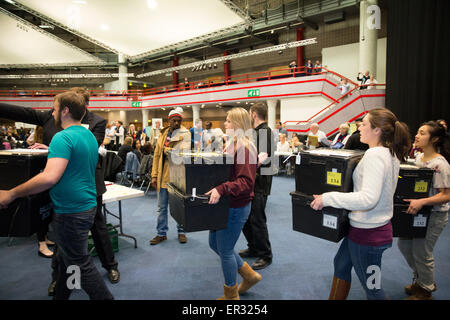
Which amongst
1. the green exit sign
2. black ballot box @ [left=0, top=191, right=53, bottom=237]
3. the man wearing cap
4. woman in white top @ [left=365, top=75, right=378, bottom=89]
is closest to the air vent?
woman in white top @ [left=365, top=75, right=378, bottom=89]

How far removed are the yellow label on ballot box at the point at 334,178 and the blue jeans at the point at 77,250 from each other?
1.51 metres

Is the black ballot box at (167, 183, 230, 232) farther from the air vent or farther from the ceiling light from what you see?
the air vent

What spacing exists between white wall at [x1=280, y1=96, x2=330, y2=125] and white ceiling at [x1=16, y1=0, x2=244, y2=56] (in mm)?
4313

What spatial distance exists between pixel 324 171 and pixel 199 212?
2.68 feet

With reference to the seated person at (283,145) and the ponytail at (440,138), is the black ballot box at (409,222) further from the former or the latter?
the seated person at (283,145)

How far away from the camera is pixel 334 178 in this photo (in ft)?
5.33

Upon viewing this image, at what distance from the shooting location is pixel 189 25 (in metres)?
12.9

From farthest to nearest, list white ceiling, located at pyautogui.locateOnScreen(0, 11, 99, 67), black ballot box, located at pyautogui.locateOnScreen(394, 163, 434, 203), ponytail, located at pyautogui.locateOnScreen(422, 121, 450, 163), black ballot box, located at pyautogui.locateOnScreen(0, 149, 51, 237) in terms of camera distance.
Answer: white ceiling, located at pyautogui.locateOnScreen(0, 11, 99, 67)
ponytail, located at pyautogui.locateOnScreen(422, 121, 450, 163)
black ballot box, located at pyautogui.locateOnScreen(394, 163, 434, 203)
black ballot box, located at pyautogui.locateOnScreen(0, 149, 51, 237)

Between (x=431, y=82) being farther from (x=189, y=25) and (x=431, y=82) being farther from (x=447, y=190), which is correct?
(x=189, y=25)

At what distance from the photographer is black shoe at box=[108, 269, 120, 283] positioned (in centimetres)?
248

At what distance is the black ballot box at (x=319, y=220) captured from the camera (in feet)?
5.31

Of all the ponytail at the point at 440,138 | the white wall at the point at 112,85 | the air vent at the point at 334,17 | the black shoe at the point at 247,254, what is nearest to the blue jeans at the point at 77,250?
the black shoe at the point at 247,254

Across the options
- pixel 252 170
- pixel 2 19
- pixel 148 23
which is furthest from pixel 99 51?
pixel 252 170
